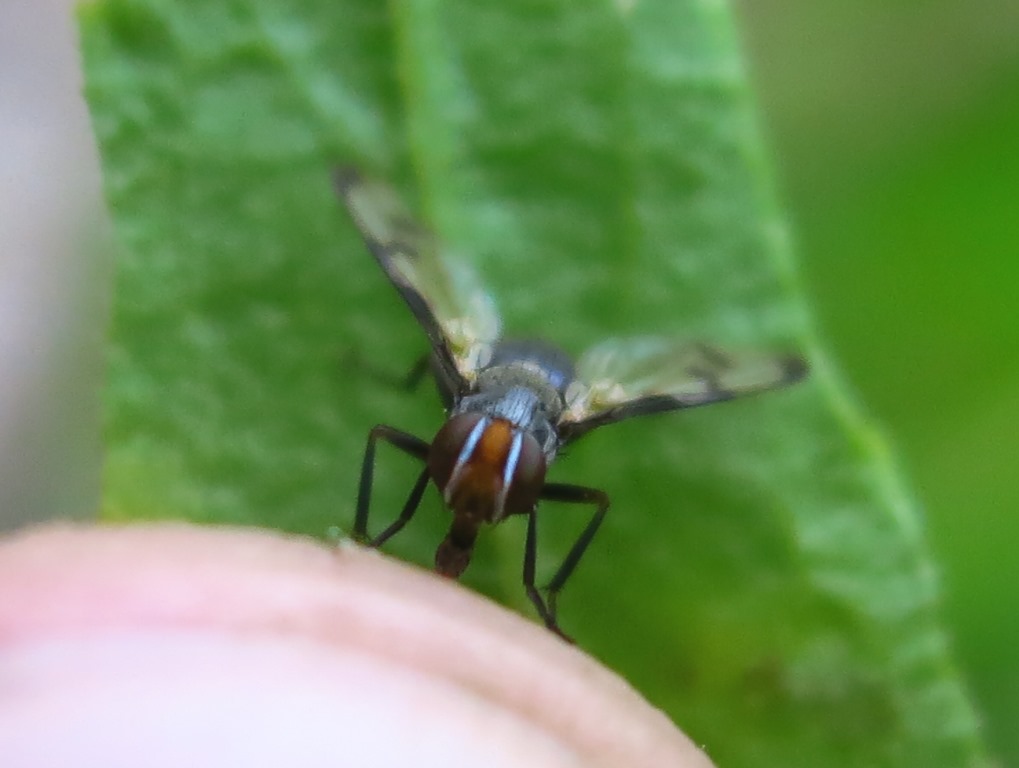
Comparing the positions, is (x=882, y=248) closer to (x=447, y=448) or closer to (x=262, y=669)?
(x=447, y=448)

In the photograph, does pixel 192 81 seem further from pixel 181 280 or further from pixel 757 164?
pixel 757 164

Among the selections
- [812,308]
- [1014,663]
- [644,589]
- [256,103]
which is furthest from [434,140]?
[1014,663]

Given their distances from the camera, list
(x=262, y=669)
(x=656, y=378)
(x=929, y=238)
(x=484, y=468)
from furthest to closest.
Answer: (x=929, y=238)
(x=656, y=378)
(x=484, y=468)
(x=262, y=669)

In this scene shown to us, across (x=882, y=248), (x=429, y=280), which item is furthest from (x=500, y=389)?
(x=882, y=248)

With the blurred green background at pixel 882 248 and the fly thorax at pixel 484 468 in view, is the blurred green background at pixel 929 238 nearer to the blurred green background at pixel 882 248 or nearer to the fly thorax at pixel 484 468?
the blurred green background at pixel 882 248

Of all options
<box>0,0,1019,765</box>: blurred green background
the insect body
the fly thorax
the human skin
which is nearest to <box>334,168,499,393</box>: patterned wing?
the insect body

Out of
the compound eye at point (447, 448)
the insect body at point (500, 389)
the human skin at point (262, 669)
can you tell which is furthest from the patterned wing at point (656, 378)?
the human skin at point (262, 669)
